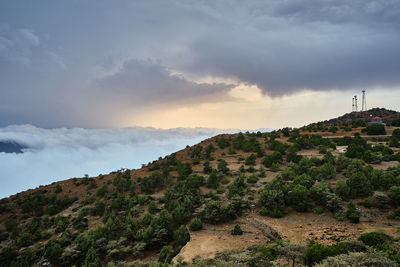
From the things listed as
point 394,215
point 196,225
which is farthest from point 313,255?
point 394,215

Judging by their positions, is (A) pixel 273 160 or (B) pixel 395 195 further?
(A) pixel 273 160

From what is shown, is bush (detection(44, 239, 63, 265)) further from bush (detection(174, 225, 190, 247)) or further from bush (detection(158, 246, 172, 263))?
bush (detection(174, 225, 190, 247))

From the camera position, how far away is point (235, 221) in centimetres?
2017

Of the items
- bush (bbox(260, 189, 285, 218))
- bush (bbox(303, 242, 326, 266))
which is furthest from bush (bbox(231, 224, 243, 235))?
bush (bbox(303, 242, 326, 266))

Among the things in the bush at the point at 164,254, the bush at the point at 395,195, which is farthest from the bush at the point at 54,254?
the bush at the point at 395,195

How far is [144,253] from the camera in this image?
18906 mm

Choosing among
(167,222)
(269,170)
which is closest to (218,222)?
(167,222)

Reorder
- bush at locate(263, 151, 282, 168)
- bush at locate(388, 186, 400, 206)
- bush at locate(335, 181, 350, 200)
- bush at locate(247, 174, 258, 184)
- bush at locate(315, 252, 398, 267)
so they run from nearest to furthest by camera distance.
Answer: bush at locate(315, 252, 398, 267) < bush at locate(388, 186, 400, 206) < bush at locate(335, 181, 350, 200) < bush at locate(247, 174, 258, 184) < bush at locate(263, 151, 282, 168)

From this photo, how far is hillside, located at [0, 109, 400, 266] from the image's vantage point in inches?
465

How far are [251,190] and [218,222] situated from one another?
6.47 meters

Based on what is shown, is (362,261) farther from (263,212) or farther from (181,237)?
(181,237)

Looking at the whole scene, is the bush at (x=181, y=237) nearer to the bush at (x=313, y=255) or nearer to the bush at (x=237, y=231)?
the bush at (x=237, y=231)

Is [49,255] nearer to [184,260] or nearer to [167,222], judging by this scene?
[167,222]

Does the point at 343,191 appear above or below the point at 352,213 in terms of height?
above
